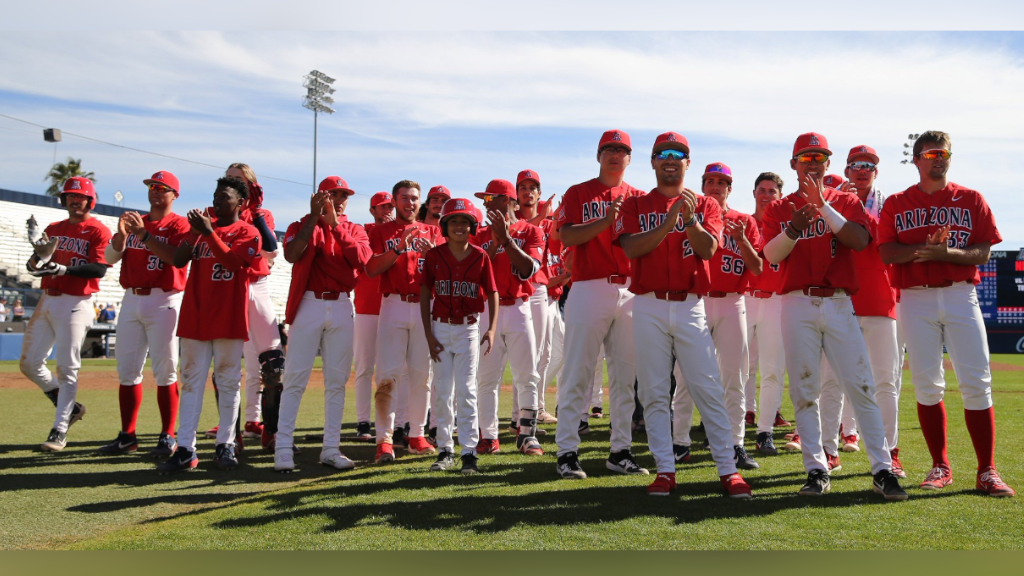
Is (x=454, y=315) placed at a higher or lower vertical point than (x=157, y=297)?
lower

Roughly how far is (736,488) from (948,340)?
2.02 meters

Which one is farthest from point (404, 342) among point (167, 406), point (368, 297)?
point (167, 406)

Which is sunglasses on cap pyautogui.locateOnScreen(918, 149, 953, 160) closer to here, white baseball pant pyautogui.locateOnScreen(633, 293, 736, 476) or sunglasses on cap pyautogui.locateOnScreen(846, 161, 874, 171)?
sunglasses on cap pyautogui.locateOnScreen(846, 161, 874, 171)

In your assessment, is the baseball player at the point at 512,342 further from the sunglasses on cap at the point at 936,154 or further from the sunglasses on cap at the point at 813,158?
the sunglasses on cap at the point at 936,154

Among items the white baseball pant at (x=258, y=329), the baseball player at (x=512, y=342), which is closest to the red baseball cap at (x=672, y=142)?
the baseball player at (x=512, y=342)

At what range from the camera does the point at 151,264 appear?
7293 mm

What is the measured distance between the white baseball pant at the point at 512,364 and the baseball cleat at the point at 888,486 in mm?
3308

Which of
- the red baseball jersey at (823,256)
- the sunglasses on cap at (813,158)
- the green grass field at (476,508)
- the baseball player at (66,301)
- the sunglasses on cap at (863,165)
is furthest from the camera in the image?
the baseball player at (66,301)

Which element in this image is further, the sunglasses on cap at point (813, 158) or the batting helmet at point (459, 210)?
the batting helmet at point (459, 210)

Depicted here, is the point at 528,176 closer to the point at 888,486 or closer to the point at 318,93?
the point at 888,486

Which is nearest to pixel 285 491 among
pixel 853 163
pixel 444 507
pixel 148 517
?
pixel 148 517

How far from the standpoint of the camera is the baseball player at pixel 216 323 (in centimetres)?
662

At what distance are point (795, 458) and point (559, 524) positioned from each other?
3.44 metres

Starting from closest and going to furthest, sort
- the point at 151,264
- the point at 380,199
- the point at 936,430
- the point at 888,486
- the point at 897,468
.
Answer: the point at 888,486 < the point at 936,430 < the point at 897,468 < the point at 151,264 < the point at 380,199
